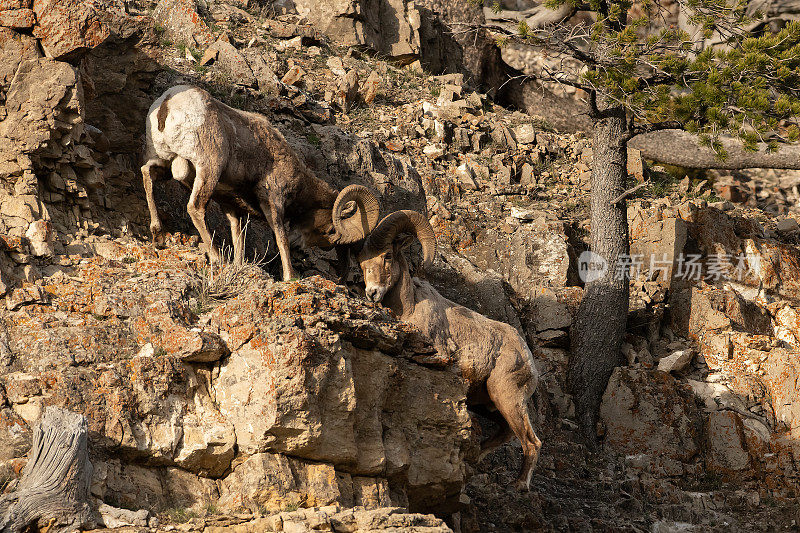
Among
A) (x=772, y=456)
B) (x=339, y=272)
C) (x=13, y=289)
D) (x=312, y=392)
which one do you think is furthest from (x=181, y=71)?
(x=772, y=456)

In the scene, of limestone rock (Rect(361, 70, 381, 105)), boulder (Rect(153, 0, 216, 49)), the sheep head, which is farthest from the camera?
limestone rock (Rect(361, 70, 381, 105))

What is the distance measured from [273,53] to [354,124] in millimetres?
1788

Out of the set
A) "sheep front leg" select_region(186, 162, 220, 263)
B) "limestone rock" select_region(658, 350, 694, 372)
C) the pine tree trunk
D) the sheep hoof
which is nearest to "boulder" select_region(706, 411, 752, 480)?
"limestone rock" select_region(658, 350, 694, 372)

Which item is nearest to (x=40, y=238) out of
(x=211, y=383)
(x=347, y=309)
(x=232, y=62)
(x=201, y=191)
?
(x=201, y=191)

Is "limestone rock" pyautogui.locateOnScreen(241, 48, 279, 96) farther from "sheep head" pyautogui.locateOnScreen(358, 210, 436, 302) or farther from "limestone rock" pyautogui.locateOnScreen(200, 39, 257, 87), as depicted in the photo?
"sheep head" pyautogui.locateOnScreen(358, 210, 436, 302)

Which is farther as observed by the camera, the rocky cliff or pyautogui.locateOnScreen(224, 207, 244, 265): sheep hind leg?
pyautogui.locateOnScreen(224, 207, 244, 265): sheep hind leg

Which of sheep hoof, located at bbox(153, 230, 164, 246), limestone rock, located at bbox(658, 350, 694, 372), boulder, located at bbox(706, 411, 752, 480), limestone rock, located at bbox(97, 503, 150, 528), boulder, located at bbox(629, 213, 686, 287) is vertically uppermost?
sheep hoof, located at bbox(153, 230, 164, 246)

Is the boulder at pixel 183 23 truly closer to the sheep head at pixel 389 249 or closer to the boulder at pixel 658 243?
the sheep head at pixel 389 249

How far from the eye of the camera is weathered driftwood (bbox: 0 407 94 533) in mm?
7090

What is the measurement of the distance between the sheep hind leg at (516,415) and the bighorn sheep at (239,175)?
215cm

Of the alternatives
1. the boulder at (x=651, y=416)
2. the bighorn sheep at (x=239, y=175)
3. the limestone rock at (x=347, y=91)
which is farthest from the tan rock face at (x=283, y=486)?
the limestone rock at (x=347, y=91)

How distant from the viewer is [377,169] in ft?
44.6

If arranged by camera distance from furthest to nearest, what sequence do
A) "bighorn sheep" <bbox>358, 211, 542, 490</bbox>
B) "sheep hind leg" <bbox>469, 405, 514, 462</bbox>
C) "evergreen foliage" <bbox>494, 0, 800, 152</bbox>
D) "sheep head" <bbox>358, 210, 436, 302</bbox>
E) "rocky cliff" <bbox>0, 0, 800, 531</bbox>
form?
"evergreen foliage" <bbox>494, 0, 800, 152</bbox> → "sheep hind leg" <bbox>469, 405, 514, 462</bbox> → "sheep head" <bbox>358, 210, 436, 302</bbox> → "bighorn sheep" <bbox>358, 211, 542, 490</bbox> → "rocky cliff" <bbox>0, 0, 800, 531</bbox>

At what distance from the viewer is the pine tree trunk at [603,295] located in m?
13.8
